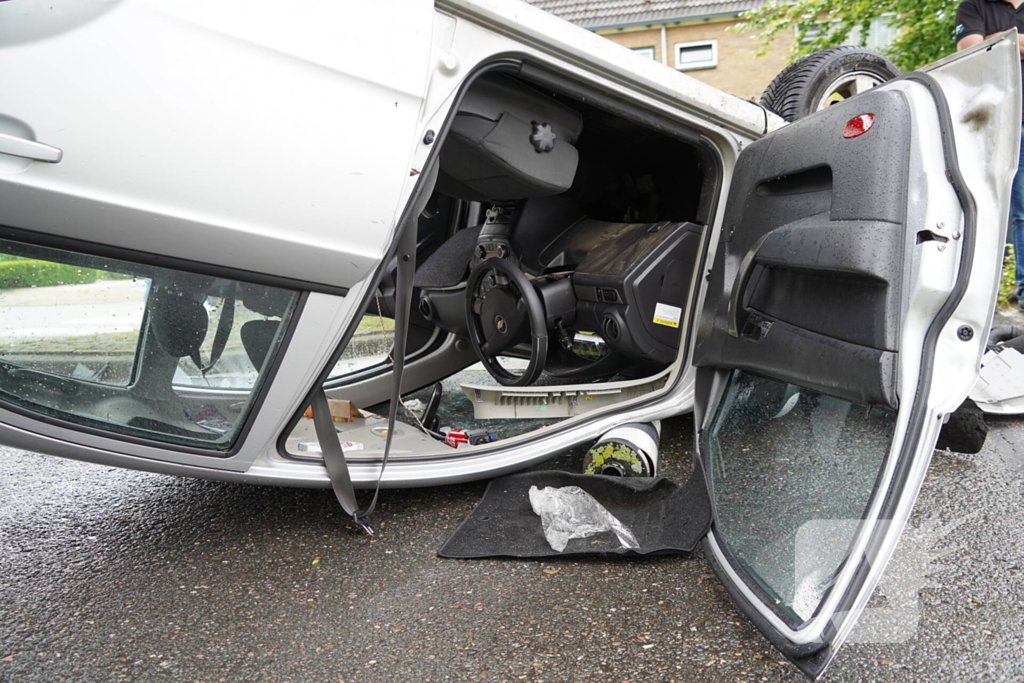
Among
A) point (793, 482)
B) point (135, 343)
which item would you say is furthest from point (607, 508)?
point (135, 343)

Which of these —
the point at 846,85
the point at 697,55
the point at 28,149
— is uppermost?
the point at 697,55

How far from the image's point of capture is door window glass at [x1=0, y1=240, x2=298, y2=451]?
1.54 m

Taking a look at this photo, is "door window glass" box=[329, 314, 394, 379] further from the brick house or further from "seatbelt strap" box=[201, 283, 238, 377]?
the brick house

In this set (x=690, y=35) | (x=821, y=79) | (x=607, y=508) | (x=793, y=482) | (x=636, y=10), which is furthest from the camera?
(x=690, y=35)

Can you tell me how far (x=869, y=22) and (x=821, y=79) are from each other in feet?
16.6

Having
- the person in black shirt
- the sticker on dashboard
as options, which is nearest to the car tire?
the person in black shirt

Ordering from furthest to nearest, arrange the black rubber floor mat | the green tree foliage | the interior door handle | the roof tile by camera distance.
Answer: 1. the roof tile
2. the green tree foliage
3. the black rubber floor mat
4. the interior door handle

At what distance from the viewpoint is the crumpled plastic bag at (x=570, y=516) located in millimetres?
1896

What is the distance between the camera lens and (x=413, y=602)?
1696 mm

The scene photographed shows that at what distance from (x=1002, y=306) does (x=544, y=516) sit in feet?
12.4

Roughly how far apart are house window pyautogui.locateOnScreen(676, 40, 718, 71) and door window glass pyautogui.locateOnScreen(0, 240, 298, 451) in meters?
17.8

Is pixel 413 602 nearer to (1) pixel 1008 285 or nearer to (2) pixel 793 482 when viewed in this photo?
(2) pixel 793 482

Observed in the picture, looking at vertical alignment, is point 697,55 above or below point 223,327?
above

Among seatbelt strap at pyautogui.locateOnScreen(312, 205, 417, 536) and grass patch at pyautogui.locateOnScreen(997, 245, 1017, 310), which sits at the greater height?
seatbelt strap at pyautogui.locateOnScreen(312, 205, 417, 536)
